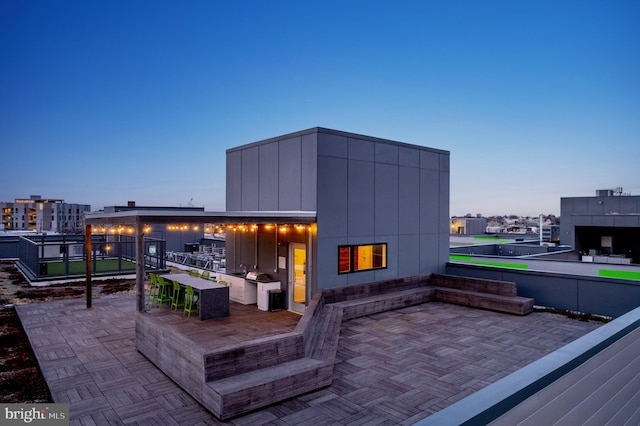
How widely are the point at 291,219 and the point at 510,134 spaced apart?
29.4 m

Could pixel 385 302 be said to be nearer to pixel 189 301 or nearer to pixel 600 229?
pixel 189 301

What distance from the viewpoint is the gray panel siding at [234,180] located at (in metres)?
13.7

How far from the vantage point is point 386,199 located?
12.5 m

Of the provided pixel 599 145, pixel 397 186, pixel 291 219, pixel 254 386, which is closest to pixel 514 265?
pixel 397 186

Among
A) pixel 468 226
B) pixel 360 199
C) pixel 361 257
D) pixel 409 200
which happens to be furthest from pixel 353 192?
pixel 468 226

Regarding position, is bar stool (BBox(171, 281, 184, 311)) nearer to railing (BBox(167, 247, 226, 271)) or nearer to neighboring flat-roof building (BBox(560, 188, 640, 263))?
railing (BBox(167, 247, 226, 271))

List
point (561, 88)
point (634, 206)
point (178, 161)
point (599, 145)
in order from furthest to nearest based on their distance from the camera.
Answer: point (178, 161) < point (599, 145) < point (634, 206) < point (561, 88)

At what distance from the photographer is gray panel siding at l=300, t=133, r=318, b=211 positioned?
10.7 metres

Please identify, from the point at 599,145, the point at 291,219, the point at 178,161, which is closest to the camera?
the point at 291,219

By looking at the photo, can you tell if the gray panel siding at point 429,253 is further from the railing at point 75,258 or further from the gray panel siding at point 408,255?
the railing at point 75,258

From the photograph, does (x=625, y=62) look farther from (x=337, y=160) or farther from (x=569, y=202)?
(x=337, y=160)

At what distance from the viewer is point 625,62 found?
60.4 ft

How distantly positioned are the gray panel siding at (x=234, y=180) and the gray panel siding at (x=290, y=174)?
2394 mm

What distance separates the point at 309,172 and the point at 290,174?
2.98 feet
